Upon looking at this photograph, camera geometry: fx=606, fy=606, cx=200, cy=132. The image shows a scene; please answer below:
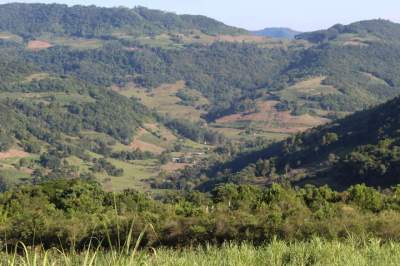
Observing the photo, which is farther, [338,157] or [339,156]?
[339,156]

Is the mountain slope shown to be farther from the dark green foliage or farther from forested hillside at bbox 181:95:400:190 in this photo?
the dark green foliage

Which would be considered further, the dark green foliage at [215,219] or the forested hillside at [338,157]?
the forested hillside at [338,157]

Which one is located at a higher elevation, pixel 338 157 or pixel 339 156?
pixel 338 157

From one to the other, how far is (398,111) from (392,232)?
428 feet

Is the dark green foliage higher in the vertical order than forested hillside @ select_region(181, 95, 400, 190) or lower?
higher

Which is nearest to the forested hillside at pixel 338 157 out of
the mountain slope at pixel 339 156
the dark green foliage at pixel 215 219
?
the mountain slope at pixel 339 156

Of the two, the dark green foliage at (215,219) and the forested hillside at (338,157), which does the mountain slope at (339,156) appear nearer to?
the forested hillside at (338,157)

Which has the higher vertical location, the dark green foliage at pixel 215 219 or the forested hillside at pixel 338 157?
the dark green foliage at pixel 215 219

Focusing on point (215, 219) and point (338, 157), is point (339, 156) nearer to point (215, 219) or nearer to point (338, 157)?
point (338, 157)

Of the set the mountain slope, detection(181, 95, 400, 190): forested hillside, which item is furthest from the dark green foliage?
the mountain slope

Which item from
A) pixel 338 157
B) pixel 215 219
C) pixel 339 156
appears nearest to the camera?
pixel 215 219

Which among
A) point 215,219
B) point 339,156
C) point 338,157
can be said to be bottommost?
point 339,156

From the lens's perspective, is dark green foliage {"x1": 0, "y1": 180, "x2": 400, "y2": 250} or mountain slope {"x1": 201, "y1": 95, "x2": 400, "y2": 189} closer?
dark green foliage {"x1": 0, "y1": 180, "x2": 400, "y2": 250}

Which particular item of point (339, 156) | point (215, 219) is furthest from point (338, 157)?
point (215, 219)
